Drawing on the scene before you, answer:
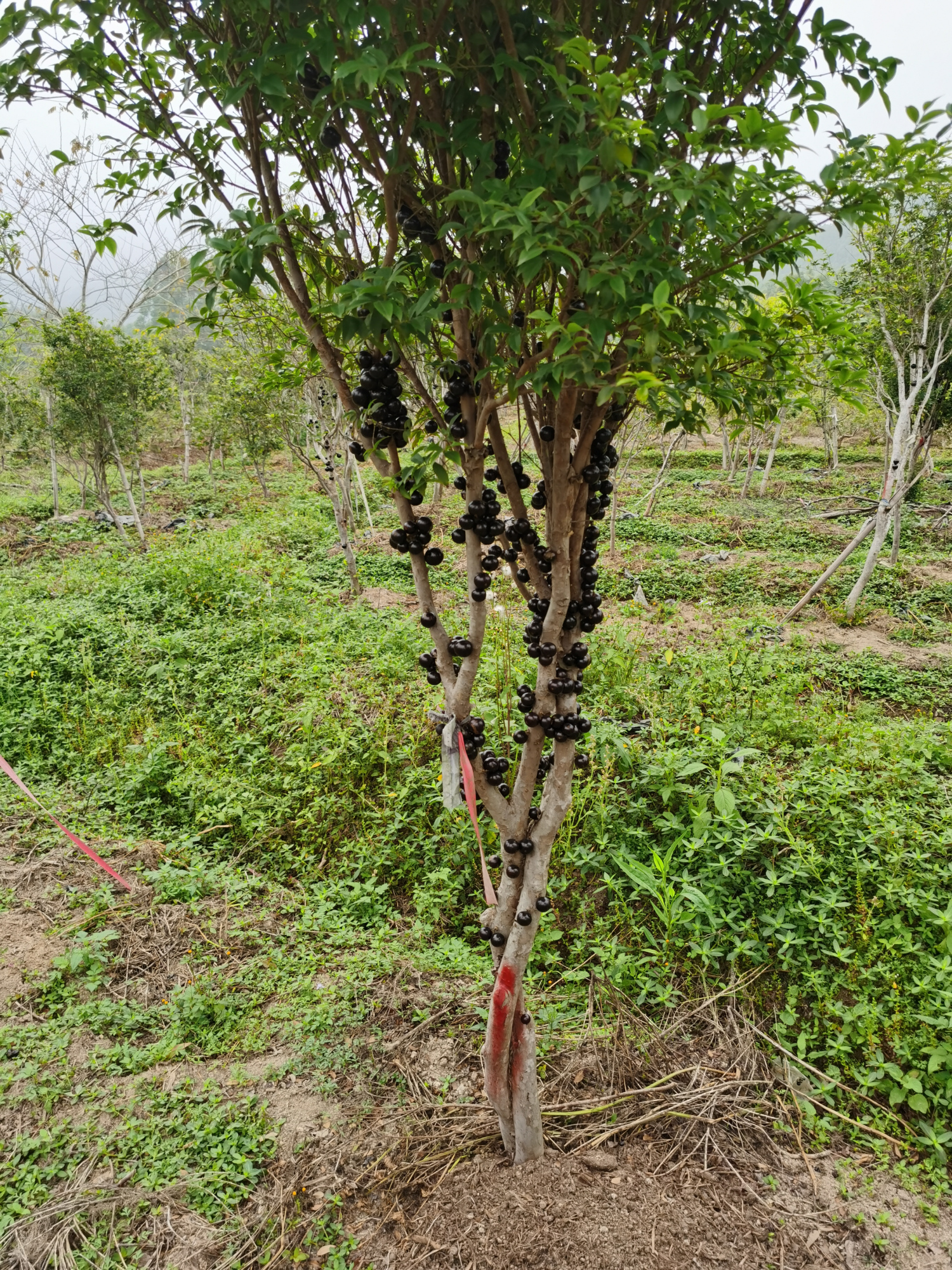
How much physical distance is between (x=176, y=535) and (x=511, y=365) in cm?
1201

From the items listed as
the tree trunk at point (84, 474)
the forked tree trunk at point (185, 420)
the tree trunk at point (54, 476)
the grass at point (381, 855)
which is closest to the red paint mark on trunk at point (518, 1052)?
the grass at point (381, 855)

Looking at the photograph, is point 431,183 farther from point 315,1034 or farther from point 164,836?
point 164,836

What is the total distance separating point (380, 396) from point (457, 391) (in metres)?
0.22

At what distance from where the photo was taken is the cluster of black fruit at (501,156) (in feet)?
5.99

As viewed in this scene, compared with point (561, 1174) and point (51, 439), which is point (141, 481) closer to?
point (51, 439)

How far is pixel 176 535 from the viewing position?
493 inches

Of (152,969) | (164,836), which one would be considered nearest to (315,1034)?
(152,969)

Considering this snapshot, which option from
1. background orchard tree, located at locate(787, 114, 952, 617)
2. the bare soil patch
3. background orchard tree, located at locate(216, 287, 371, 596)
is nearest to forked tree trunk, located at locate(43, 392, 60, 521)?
background orchard tree, located at locate(216, 287, 371, 596)

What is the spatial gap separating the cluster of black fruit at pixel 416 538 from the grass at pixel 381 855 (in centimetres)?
227

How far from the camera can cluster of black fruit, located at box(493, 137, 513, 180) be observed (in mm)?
1826

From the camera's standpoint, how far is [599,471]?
6.99 ft

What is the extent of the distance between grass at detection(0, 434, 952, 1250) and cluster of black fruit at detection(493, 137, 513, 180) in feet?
10.6

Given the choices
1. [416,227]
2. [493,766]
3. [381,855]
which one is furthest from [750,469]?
[416,227]

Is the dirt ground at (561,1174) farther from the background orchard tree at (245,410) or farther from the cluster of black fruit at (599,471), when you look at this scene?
the background orchard tree at (245,410)
